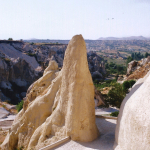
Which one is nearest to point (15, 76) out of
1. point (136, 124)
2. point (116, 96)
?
point (116, 96)

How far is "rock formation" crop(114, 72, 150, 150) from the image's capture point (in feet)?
22.6

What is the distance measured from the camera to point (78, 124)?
31.2 feet

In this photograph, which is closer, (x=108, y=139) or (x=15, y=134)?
(x=108, y=139)

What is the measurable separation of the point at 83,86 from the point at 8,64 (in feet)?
139

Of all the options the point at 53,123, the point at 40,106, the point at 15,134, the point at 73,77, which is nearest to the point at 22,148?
the point at 15,134

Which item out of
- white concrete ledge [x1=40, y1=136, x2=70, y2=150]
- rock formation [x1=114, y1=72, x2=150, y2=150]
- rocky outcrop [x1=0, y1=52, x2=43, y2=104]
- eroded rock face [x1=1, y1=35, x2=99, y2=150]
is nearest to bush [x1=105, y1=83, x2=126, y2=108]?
eroded rock face [x1=1, y1=35, x2=99, y2=150]

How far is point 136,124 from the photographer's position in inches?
285

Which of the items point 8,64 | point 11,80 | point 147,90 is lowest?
point 11,80

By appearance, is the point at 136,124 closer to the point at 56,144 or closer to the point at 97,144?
the point at 97,144

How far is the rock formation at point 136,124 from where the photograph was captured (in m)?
6.88

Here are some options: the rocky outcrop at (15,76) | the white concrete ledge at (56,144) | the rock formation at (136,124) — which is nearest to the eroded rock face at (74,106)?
the white concrete ledge at (56,144)

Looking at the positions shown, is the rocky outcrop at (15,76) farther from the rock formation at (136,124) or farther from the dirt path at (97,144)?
the rock formation at (136,124)

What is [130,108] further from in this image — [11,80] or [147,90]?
[11,80]

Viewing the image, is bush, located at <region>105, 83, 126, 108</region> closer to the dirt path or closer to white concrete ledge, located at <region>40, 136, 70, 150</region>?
the dirt path
